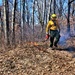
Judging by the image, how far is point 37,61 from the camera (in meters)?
13.1

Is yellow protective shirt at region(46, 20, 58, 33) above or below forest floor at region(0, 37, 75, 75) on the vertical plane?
above

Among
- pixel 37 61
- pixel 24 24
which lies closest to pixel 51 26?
pixel 37 61

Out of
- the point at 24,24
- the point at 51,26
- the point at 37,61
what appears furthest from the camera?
the point at 24,24

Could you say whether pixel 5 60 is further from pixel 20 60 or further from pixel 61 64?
pixel 61 64

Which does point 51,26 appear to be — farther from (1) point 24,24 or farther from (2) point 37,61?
(1) point 24,24

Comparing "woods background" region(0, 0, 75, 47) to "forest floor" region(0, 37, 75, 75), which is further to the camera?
"woods background" region(0, 0, 75, 47)

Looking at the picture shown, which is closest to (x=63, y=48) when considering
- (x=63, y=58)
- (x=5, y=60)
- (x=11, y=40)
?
(x=63, y=58)

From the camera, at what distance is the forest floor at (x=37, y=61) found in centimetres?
1221

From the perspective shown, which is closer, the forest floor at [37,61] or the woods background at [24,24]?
the forest floor at [37,61]

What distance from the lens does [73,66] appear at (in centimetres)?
1242

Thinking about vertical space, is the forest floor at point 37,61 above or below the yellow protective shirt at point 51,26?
below

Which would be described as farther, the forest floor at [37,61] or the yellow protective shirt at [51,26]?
the yellow protective shirt at [51,26]

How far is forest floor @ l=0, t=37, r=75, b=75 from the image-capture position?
40.1ft

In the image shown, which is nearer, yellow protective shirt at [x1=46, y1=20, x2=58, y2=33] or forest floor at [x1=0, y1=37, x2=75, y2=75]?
forest floor at [x1=0, y1=37, x2=75, y2=75]
